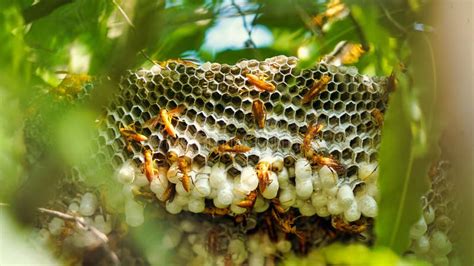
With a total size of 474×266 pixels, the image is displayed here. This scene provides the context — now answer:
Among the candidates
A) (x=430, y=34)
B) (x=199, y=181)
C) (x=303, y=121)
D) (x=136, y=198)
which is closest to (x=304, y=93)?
(x=303, y=121)

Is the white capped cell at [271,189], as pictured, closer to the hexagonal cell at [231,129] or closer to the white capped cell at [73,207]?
the hexagonal cell at [231,129]

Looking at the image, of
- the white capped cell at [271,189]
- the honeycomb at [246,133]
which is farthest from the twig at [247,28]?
the white capped cell at [271,189]

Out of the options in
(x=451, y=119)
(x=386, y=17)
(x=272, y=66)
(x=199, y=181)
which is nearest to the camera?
(x=451, y=119)

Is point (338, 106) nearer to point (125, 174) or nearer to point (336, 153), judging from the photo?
point (336, 153)

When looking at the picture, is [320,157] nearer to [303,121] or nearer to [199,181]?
[303,121]

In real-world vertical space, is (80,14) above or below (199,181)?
above

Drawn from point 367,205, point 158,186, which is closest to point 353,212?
point 367,205

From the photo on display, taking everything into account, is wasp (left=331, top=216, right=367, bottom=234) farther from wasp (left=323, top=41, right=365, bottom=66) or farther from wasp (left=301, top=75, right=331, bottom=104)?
wasp (left=323, top=41, right=365, bottom=66)
